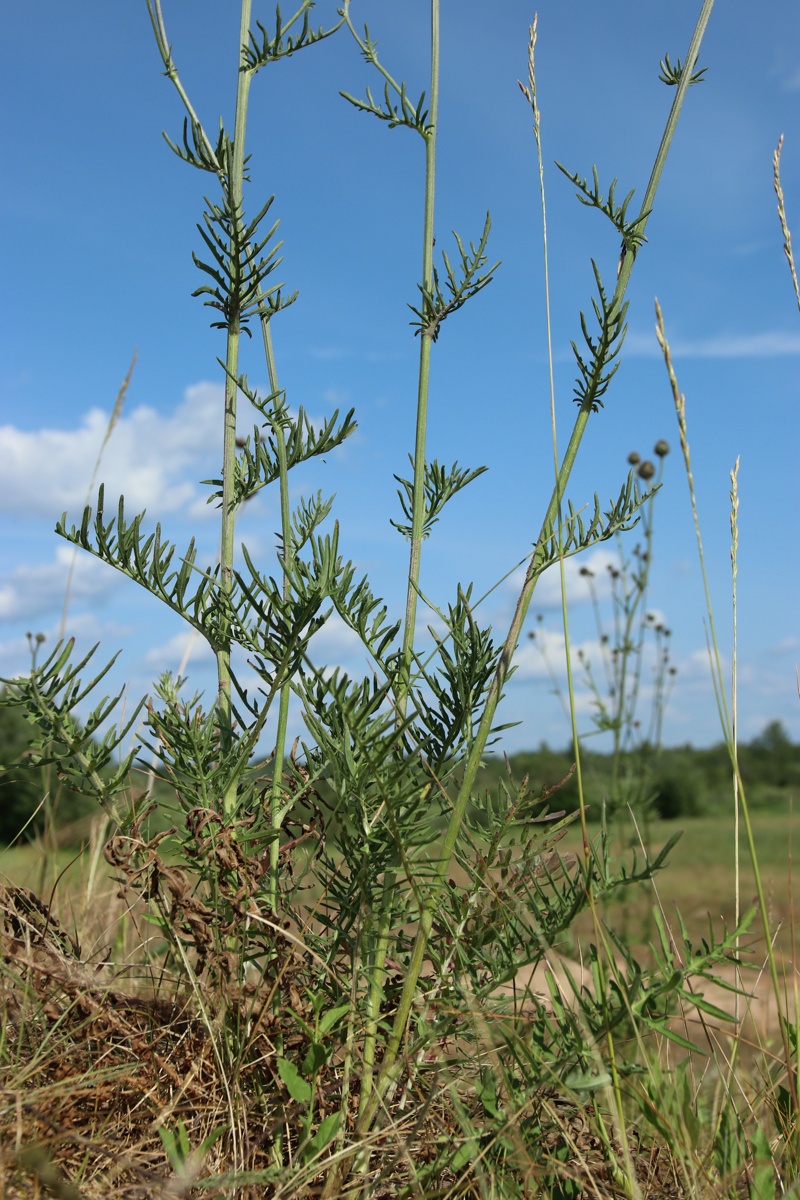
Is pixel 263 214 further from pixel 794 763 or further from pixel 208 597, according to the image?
pixel 794 763

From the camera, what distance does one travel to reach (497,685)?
1.09 meters

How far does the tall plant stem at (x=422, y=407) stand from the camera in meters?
1.20

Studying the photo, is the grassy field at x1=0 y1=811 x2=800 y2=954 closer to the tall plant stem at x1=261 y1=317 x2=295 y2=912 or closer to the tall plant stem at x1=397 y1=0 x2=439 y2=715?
the tall plant stem at x1=261 y1=317 x2=295 y2=912

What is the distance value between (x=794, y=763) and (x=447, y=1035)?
24.6 feet

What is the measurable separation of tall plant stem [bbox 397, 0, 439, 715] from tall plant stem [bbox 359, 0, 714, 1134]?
130 mm

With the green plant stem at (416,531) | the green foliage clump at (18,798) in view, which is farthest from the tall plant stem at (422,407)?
the green foliage clump at (18,798)

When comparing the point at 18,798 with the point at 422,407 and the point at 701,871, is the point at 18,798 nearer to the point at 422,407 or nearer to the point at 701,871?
the point at 701,871

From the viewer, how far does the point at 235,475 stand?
1284mm

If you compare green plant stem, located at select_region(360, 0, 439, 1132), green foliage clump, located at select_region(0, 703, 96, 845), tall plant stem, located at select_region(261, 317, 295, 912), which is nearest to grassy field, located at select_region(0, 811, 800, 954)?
green foliage clump, located at select_region(0, 703, 96, 845)

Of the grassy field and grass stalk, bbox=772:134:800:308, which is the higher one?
grass stalk, bbox=772:134:800:308

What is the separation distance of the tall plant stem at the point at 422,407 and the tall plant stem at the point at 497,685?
0.13 meters

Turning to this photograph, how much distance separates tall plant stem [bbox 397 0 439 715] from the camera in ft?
3.94

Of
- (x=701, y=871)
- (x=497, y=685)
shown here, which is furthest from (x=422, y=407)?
(x=701, y=871)

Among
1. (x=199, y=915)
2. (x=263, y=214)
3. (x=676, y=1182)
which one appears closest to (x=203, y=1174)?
(x=199, y=915)
